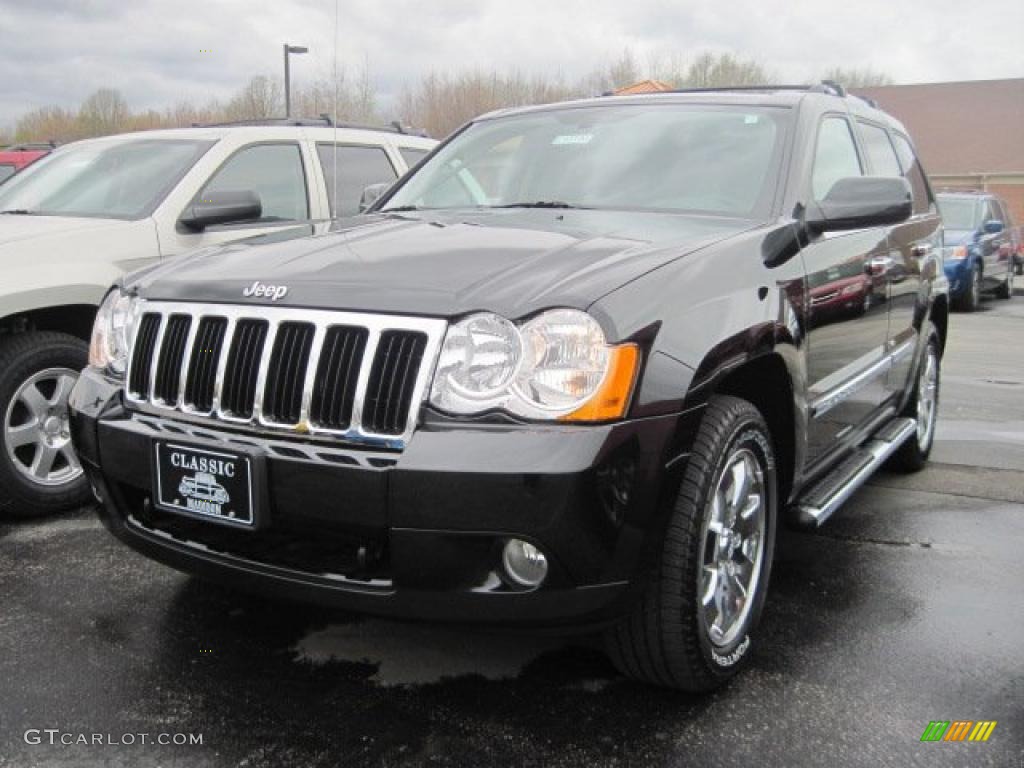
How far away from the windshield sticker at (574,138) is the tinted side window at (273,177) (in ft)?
6.62

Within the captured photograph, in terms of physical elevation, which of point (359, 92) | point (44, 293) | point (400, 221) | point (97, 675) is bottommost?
point (97, 675)

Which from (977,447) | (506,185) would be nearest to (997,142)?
(977,447)

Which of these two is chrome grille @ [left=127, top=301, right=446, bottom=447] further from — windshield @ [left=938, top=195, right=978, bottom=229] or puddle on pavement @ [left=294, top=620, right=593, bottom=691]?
windshield @ [left=938, top=195, right=978, bottom=229]

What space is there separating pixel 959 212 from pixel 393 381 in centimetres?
1495

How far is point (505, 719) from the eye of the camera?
104 inches

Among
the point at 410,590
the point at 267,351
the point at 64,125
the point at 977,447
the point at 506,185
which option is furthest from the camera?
the point at 64,125

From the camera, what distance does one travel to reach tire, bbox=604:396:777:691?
2.48 meters

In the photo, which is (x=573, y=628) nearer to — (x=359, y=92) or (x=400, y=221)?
(x=400, y=221)

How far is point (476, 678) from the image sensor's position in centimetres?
287

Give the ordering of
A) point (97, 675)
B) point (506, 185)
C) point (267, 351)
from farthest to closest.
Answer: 1. point (506, 185)
2. point (97, 675)
3. point (267, 351)

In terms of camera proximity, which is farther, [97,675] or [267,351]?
[97,675]

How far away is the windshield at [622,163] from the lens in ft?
11.2

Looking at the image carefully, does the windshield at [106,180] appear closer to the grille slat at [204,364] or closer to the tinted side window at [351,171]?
the tinted side window at [351,171]

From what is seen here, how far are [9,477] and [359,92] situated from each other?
3.08 metres
